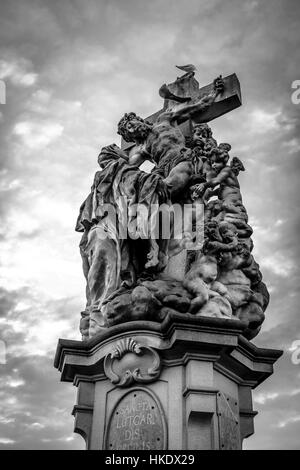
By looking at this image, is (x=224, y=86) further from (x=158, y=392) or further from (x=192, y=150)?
(x=158, y=392)

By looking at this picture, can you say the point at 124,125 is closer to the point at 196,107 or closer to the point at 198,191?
the point at 196,107

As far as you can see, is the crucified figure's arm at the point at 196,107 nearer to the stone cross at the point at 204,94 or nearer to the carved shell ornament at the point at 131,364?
the stone cross at the point at 204,94

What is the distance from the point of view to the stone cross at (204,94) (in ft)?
32.8

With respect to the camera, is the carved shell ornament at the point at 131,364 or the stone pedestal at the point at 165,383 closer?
the stone pedestal at the point at 165,383

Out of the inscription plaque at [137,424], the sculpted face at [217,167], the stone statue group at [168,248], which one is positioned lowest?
the inscription plaque at [137,424]

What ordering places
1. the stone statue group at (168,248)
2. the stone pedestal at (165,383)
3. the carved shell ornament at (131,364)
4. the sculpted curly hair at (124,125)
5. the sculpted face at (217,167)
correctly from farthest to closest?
the sculpted curly hair at (124,125) < the sculpted face at (217,167) < the stone statue group at (168,248) < the carved shell ornament at (131,364) < the stone pedestal at (165,383)

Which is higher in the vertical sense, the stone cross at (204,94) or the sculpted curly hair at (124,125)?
the stone cross at (204,94)

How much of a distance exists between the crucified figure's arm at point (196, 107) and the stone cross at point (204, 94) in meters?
0.07

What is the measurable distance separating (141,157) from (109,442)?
4664mm

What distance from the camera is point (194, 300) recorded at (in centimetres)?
678

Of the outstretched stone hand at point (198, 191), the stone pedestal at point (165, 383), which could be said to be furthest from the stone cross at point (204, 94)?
the stone pedestal at point (165, 383)

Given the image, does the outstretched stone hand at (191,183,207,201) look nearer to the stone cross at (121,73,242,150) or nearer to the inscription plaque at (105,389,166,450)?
the stone cross at (121,73,242,150)

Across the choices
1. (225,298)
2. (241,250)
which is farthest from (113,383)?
(241,250)

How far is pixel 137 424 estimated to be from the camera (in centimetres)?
621
